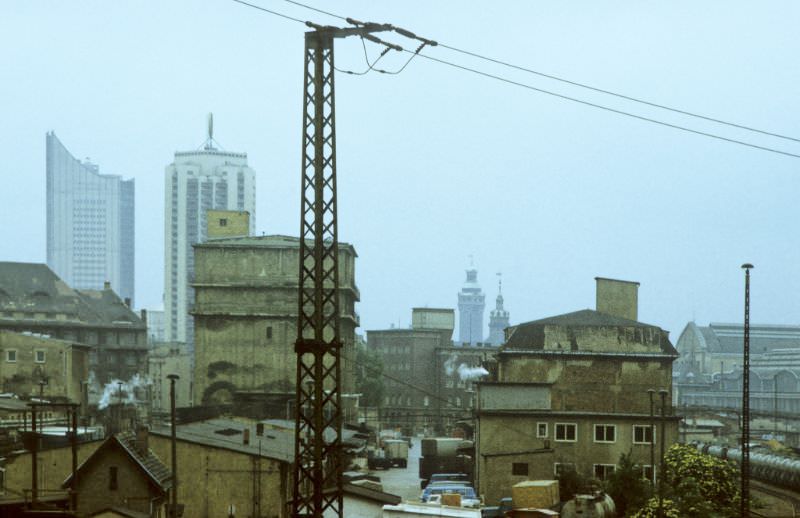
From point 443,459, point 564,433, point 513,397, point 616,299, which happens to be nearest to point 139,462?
point 513,397

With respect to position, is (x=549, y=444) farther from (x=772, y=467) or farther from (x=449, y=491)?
(x=772, y=467)

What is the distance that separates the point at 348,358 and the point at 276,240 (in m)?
11.6

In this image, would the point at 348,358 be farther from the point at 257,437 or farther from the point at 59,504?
the point at 59,504

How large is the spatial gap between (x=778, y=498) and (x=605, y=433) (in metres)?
9.34

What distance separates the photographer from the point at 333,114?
1180 inches

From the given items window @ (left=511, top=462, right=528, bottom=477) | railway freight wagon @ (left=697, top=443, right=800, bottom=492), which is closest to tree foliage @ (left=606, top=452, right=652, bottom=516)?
window @ (left=511, top=462, right=528, bottom=477)

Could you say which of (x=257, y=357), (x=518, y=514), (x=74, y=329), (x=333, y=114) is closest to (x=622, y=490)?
(x=518, y=514)

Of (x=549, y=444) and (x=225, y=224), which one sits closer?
(x=549, y=444)

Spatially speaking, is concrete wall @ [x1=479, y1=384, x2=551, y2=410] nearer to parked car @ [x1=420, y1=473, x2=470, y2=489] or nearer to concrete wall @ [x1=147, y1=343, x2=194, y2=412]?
parked car @ [x1=420, y1=473, x2=470, y2=489]

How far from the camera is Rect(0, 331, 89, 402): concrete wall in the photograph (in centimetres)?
9081

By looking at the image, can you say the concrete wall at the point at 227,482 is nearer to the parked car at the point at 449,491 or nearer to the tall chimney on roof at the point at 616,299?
the parked car at the point at 449,491

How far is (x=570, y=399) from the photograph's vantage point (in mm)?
64562

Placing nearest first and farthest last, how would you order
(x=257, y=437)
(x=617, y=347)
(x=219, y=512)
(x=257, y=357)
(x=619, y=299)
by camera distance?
(x=219, y=512), (x=257, y=437), (x=617, y=347), (x=619, y=299), (x=257, y=357)

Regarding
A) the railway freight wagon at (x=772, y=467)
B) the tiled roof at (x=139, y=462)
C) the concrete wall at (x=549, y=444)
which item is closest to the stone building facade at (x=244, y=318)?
the concrete wall at (x=549, y=444)
